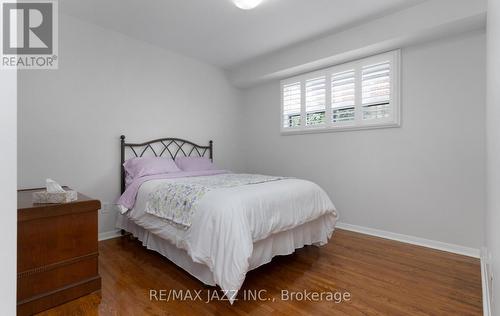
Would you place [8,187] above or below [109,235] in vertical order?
above

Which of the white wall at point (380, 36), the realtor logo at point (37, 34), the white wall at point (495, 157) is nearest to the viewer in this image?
the white wall at point (495, 157)

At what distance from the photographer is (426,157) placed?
2.84 meters

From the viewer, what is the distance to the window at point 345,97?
306 centimetres

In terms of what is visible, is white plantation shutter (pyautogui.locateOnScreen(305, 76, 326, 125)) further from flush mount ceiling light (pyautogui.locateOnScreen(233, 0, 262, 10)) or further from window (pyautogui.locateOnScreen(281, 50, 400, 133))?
flush mount ceiling light (pyautogui.locateOnScreen(233, 0, 262, 10))

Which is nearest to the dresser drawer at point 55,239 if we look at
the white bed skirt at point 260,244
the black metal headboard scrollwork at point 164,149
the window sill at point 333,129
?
the white bed skirt at point 260,244

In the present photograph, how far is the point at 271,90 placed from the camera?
14.4ft

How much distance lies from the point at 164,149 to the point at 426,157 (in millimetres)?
3380

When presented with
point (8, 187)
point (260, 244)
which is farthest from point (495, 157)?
point (8, 187)

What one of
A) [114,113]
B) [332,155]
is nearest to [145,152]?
[114,113]

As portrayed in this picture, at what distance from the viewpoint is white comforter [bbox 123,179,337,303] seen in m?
1.70

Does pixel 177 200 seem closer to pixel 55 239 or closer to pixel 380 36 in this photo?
pixel 55 239

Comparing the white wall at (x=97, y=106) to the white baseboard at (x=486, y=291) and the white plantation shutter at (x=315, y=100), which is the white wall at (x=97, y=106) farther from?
the white baseboard at (x=486, y=291)

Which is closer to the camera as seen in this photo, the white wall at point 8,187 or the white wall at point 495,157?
the white wall at point 8,187

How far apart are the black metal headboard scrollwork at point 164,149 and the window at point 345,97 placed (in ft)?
4.80
